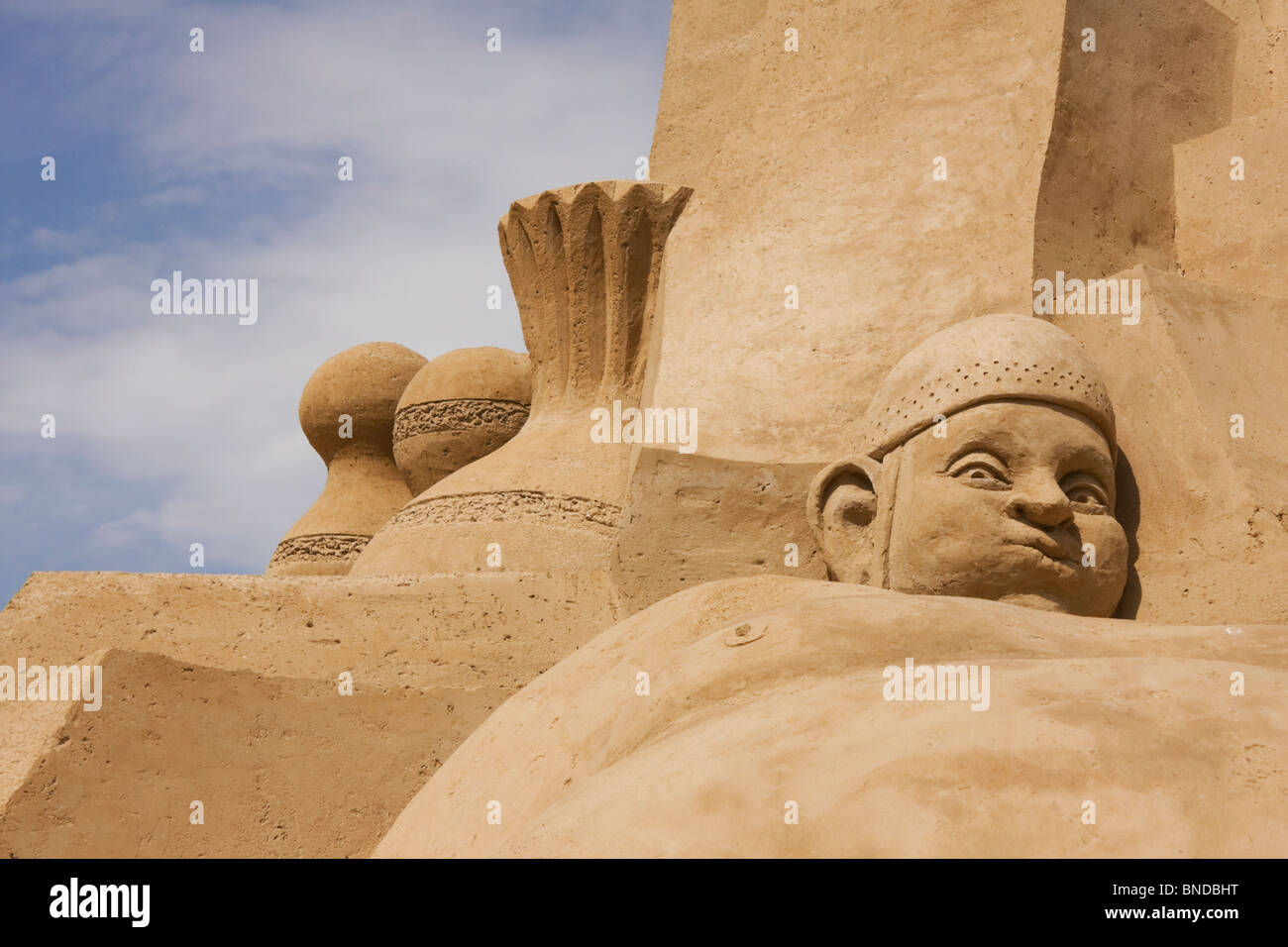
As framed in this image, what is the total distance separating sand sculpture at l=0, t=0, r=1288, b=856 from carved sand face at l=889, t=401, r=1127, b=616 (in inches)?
0.5

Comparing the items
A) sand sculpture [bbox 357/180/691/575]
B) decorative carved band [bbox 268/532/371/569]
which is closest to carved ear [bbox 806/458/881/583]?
sand sculpture [bbox 357/180/691/575]

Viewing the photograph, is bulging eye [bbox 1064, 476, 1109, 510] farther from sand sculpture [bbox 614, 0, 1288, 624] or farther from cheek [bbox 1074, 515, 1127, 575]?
sand sculpture [bbox 614, 0, 1288, 624]

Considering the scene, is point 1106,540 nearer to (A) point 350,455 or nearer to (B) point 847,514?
(B) point 847,514

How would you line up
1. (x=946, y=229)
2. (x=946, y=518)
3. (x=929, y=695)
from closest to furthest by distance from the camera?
1. (x=929, y=695)
2. (x=946, y=518)
3. (x=946, y=229)

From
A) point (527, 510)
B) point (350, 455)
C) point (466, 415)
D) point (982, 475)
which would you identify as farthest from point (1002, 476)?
point (350, 455)

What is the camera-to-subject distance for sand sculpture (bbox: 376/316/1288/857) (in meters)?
2.83

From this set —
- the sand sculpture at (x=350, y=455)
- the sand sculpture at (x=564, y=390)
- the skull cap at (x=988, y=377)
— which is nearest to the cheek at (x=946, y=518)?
the skull cap at (x=988, y=377)

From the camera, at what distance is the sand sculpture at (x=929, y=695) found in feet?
9.28

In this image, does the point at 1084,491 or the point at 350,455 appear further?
the point at 350,455

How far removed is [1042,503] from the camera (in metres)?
4.83

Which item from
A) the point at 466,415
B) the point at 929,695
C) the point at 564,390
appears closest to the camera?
the point at 929,695

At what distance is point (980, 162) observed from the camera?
259 inches

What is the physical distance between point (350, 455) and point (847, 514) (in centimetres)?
739
